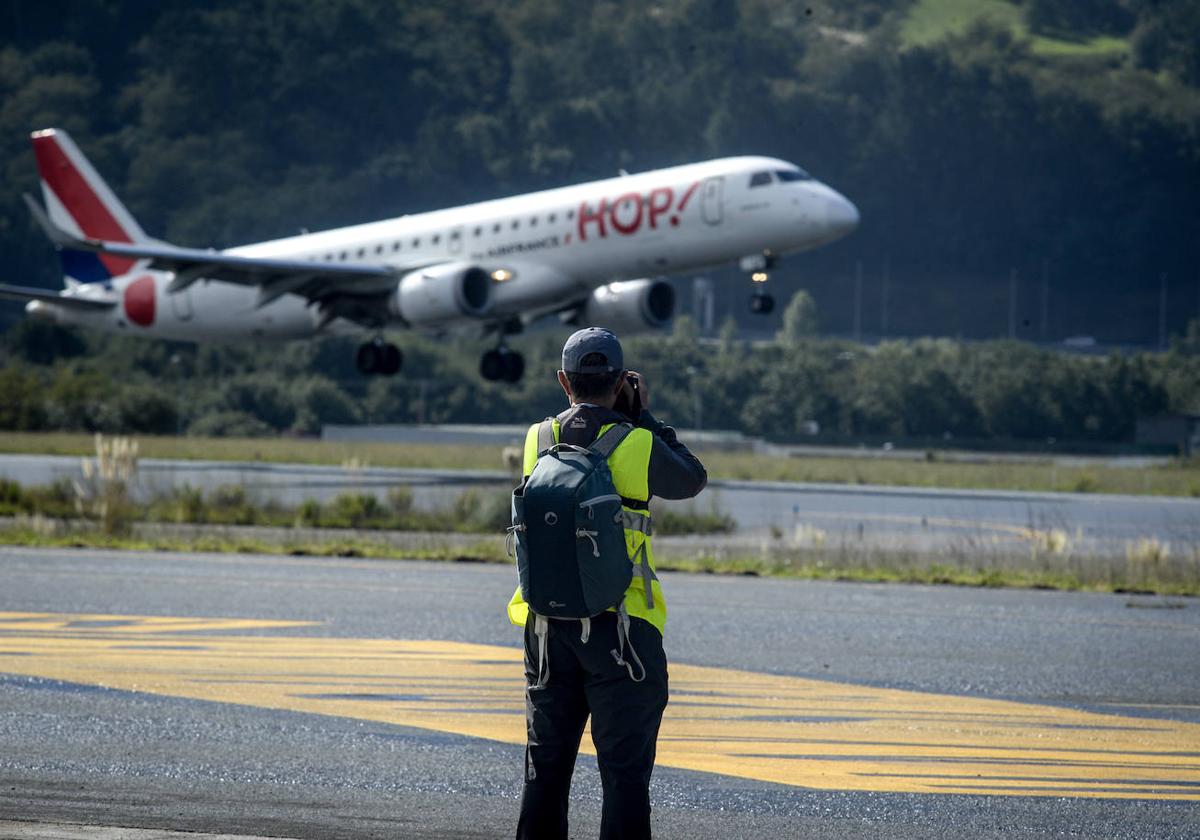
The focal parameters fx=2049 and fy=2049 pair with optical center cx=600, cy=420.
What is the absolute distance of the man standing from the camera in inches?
268

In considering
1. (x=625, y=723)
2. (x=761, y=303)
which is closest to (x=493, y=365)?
(x=761, y=303)

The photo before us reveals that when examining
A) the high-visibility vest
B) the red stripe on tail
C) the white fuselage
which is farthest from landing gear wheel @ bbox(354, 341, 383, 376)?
the high-visibility vest

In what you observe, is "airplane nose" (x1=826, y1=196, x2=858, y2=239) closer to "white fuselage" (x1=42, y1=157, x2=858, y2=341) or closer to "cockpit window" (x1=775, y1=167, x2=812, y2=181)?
"white fuselage" (x1=42, y1=157, x2=858, y2=341)

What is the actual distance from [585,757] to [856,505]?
25.2 metres

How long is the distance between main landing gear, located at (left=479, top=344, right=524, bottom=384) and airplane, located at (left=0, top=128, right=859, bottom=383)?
0.05 metres

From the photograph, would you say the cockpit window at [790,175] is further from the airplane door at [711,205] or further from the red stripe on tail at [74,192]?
the red stripe on tail at [74,192]

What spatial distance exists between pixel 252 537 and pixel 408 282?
15692mm

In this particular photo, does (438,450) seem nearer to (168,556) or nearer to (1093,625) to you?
(168,556)

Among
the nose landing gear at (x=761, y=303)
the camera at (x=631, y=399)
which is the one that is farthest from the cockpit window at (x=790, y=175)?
the camera at (x=631, y=399)

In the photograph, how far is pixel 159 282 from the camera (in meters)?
48.4

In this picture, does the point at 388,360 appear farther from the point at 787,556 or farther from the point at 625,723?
the point at 625,723

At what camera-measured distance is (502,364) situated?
44406 mm

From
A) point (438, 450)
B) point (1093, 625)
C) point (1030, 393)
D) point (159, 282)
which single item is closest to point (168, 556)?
point (1093, 625)

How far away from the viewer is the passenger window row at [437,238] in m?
40.1
